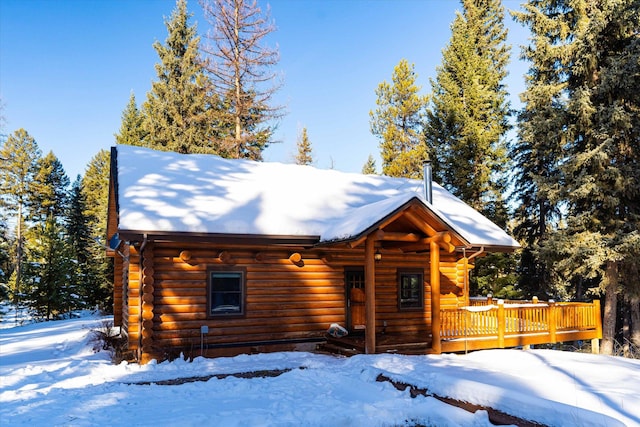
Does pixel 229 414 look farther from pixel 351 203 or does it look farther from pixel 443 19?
pixel 443 19

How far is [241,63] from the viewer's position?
2391 cm

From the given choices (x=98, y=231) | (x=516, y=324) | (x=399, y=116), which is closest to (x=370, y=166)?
(x=399, y=116)

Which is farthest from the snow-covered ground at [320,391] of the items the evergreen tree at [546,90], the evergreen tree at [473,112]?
the evergreen tree at [473,112]

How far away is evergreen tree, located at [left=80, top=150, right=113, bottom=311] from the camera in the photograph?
25031 mm

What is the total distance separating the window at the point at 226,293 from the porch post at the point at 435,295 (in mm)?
4550

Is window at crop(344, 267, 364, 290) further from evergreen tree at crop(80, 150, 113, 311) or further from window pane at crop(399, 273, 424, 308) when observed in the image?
evergreen tree at crop(80, 150, 113, 311)

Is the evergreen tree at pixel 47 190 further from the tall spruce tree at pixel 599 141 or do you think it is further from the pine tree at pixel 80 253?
the tall spruce tree at pixel 599 141

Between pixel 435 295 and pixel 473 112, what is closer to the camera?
pixel 435 295

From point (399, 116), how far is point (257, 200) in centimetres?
1907

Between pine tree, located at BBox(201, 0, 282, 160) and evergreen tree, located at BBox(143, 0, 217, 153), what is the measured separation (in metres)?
2.63

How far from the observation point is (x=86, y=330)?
49.2 ft

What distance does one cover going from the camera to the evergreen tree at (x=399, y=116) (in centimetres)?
2850

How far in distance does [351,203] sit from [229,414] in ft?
26.8

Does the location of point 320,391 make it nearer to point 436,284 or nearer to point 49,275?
point 436,284
